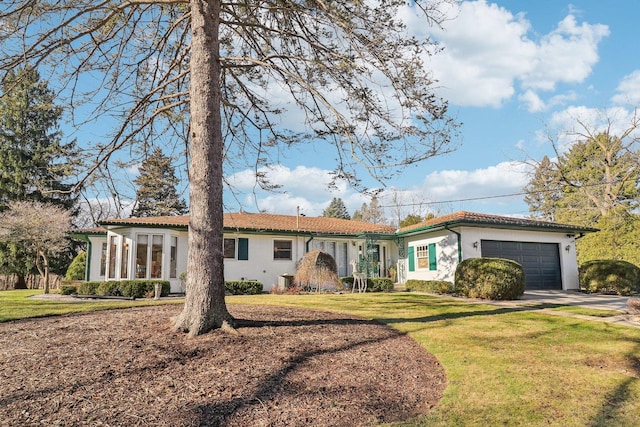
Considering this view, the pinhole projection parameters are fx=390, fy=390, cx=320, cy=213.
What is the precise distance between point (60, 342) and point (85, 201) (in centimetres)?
370

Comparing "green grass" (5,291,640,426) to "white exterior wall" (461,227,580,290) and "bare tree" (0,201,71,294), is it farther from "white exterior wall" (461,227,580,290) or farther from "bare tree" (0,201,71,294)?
"bare tree" (0,201,71,294)

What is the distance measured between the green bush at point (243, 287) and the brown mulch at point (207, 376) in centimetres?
1022

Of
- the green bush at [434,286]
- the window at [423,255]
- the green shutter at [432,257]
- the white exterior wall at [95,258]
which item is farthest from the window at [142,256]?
the green shutter at [432,257]

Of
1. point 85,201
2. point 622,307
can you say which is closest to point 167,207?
point 85,201

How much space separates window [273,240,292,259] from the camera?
1955 centimetres

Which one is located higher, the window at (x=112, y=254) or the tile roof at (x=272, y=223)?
the tile roof at (x=272, y=223)

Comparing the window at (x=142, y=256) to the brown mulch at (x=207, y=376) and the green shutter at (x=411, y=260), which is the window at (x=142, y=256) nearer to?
the brown mulch at (x=207, y=376)

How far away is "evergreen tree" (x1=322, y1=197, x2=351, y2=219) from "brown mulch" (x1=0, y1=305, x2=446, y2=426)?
2134 inches

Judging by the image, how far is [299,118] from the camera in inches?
342

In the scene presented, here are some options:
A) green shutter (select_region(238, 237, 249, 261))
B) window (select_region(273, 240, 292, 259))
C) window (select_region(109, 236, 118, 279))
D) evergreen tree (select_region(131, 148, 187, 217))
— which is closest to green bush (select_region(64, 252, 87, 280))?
window (select_region(109, 236, 118, 279))

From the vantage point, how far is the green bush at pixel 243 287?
1647cm

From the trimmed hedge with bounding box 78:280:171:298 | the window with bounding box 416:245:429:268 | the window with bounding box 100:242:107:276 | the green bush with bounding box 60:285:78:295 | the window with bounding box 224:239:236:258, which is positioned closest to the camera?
the trimmed hedge with bounding box 78:280:171:298

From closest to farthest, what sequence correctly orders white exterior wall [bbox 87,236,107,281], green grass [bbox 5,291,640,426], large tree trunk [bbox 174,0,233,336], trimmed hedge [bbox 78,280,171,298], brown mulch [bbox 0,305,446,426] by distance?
brown mulch [bbox 0,305,446,426] < green grass [bbox 5,291,640,426] < large tree trunk [bbox 174,0,233,336] < trimmed hedge [bbox 78,280,171,298] < white exterior wall [bbox 87,236,107,281]

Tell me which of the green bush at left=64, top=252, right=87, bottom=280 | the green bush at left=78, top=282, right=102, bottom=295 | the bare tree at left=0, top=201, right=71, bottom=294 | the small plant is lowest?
the small plant
